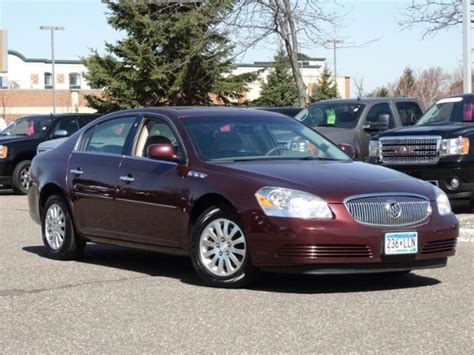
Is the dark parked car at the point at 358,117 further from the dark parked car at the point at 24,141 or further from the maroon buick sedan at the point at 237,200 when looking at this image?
the maroon buick sedan at the point at 237,200

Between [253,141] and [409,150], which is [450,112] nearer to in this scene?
[409,150]

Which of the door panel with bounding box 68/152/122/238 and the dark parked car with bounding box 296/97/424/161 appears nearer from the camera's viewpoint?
the door panel with bounding box 68/152/122/238

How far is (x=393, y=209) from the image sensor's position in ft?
23.3

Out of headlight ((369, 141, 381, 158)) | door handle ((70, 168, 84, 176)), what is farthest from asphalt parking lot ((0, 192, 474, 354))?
headlight ((369, 141, 381, 158))

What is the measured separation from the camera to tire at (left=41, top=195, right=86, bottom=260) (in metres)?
9.19

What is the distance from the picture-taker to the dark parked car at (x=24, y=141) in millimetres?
19047

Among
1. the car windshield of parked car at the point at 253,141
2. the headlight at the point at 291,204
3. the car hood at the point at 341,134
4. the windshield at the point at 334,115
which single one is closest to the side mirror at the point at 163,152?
the car windshield of parked car at the point at 253,141

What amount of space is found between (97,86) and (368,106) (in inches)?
948

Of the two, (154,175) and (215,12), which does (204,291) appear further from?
(215,12)

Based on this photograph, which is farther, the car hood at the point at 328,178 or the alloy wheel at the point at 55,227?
the alloy wheel at the point at 55,227

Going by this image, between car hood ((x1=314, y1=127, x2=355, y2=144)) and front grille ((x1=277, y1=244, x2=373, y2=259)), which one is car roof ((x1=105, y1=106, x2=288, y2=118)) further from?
car hood ((x1=314, y1=127, x2=355, y2=144))

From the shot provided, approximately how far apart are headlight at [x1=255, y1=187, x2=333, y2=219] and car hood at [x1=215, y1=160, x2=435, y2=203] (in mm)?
54

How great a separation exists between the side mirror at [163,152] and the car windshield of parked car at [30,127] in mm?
12455

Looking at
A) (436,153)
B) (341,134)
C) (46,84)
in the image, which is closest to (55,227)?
(436,153)
